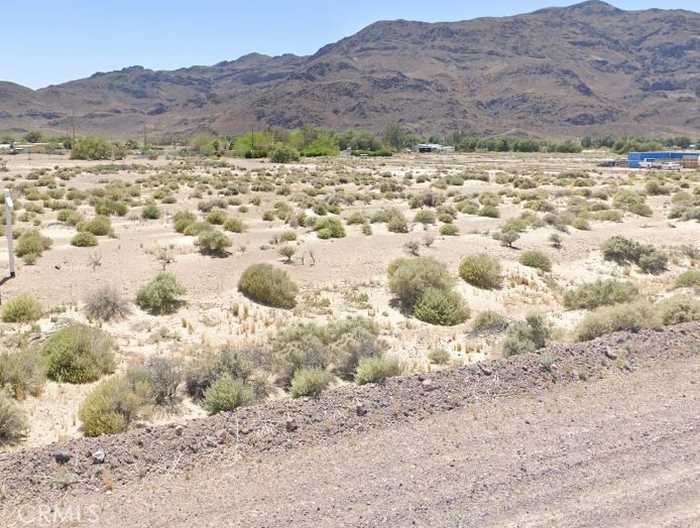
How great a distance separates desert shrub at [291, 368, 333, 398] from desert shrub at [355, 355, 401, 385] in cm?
65

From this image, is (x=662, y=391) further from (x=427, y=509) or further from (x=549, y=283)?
(x=549, y=283)

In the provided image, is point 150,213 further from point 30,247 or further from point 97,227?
point 30,247

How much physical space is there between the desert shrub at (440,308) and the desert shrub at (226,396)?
24.9 ft

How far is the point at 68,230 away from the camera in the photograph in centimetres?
2791

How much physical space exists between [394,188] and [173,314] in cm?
3423

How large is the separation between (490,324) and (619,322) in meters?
2.96

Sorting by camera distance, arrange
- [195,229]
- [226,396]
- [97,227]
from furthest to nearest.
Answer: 1. [195,229]
2. [97,227]
3. [226,396]

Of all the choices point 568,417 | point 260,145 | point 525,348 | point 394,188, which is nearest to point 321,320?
point 525,348

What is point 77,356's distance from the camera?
11844mm

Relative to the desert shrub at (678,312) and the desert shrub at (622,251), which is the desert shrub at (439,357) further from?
the desert shrub at (622,251)

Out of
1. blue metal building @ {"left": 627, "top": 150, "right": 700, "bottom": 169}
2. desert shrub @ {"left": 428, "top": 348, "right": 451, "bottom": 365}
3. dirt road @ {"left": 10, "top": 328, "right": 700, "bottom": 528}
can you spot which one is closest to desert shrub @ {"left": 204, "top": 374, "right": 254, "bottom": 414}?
dirt road @ {"left": 10, "top": 328, "right": 700, "bottom": 528}

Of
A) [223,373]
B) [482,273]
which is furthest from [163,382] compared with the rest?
[482,273]

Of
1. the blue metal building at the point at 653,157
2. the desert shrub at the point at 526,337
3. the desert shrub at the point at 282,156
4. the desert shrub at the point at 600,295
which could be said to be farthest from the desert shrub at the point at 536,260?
the desert shrub at the point at 282,156

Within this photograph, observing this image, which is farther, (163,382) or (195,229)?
(195,229)
